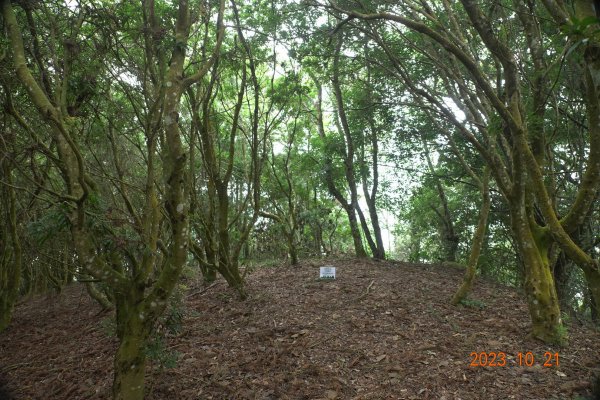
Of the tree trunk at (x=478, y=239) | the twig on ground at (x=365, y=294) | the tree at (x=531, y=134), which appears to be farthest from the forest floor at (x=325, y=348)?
the tree at (x=531, y=134)

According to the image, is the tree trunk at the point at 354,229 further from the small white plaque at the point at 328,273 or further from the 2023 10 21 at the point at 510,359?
the 2023 10 21 at the point at 510,359

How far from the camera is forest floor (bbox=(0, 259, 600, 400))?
4375mm

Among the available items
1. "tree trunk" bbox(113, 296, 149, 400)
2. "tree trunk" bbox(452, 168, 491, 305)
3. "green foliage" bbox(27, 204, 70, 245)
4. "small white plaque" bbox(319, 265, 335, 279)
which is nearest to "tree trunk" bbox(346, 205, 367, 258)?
"small white plaque" bbox(319, 265, 335, 279)

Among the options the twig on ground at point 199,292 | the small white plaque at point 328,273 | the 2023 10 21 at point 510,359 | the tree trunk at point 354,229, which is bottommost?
the 2023 10 21 at point 510,359

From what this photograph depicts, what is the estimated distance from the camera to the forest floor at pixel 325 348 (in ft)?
14.4

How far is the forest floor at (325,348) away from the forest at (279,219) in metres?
0.03

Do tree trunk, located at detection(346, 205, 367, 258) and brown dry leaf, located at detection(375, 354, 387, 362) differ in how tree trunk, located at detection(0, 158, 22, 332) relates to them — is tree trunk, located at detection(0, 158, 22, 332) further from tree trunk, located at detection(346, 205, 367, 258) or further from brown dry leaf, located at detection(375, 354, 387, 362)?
tree trunk, located at detection(346, 205, 367, 258)

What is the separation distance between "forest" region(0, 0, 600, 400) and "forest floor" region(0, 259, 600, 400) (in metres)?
0.03

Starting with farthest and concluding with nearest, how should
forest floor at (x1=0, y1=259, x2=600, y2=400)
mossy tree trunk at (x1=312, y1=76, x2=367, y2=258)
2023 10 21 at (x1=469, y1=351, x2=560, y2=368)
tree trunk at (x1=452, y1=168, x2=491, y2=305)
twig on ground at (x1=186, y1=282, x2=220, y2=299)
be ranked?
mossy tree trunk at (x1=312, y1=76, x2=367, y2=258)
twig on ground at (x1=186, y1=282, x2=220, y2=299)
tree trunk at (x1=452, y1=168, x2=491, y2=305)
2023 10 21 at (x1=469, y1=351, x2=560, y2=368)
forest floor at (x1=0, y1=259, x2=600, y2=400)

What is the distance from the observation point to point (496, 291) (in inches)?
311

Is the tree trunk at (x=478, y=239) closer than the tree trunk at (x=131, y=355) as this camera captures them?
No

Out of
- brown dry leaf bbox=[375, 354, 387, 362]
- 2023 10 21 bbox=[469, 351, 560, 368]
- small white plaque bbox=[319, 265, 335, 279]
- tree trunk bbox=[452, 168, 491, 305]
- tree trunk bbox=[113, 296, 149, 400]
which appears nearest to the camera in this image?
tree trunk bbox=[113, 296, 149, 400]

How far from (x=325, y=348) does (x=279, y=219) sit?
13.2ft

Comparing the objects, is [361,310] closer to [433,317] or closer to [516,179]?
[433,317]
